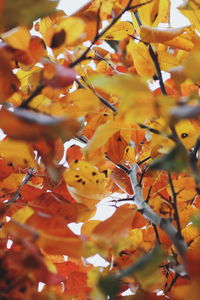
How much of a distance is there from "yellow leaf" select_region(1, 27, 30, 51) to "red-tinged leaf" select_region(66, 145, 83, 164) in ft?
2.25

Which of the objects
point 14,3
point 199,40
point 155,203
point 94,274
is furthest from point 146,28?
point 94,274

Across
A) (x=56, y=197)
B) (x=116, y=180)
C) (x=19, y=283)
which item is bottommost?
(x=116, y=180)

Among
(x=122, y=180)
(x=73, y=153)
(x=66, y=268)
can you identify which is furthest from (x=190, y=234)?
(x=73, y=153)

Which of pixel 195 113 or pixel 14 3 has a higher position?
pixel 14 3

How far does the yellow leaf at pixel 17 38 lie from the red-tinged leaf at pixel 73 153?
68 centimetres

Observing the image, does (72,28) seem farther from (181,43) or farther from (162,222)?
(162,222)

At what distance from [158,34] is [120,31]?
1.35ft

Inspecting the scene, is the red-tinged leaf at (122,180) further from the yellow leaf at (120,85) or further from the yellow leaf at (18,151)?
the yellow leaf at (120,85)

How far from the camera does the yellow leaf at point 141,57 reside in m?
0.99

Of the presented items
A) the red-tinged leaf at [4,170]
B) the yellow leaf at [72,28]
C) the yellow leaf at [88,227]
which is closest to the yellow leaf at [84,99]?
the yellow leaf at [72,28]

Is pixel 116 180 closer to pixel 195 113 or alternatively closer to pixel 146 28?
pixel 146 28

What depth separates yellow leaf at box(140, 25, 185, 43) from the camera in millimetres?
875

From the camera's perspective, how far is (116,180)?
1.36 metres

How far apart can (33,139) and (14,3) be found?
1.06 feet
